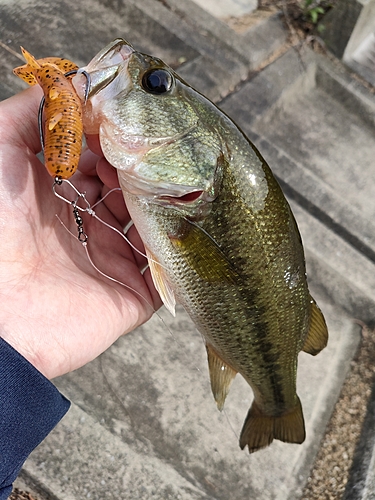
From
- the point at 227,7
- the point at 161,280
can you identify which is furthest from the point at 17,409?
the point at 227,7

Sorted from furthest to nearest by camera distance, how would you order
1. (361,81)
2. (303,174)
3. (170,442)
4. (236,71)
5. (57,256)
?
(361,81), (236,71), (303,174), (170,442), (57,256)

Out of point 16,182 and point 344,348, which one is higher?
point 16,182

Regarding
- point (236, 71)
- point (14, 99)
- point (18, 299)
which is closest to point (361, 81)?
point (236, 71)

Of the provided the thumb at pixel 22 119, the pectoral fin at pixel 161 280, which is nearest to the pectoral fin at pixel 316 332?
the pectoral fin at pixel 161 280

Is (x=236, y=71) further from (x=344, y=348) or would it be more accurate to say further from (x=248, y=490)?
(x=248, y=490)

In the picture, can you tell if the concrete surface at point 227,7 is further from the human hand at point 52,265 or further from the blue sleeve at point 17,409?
the blue sleeve at point 17,409

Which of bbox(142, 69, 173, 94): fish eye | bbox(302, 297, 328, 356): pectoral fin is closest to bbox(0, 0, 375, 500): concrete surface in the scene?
bbox(302, 297, 328, 356): pectoral fin

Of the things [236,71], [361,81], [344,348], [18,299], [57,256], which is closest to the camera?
[18,299]
